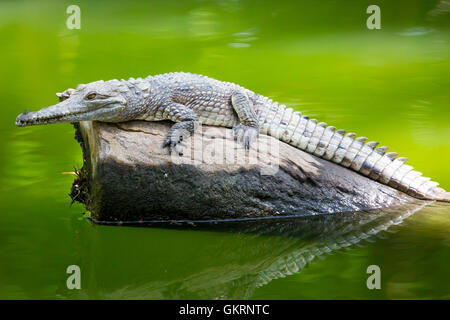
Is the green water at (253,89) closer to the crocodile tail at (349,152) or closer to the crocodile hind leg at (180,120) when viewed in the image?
the crocodile tail at (349,152)

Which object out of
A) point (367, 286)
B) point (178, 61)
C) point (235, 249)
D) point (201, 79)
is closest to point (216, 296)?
point (235, 249)

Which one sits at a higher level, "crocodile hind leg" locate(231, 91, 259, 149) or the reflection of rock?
"crocodile hind leg" locate(231, 91, 259, 149)

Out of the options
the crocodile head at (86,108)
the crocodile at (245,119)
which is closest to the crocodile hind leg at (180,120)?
the crocodile at (245,119)

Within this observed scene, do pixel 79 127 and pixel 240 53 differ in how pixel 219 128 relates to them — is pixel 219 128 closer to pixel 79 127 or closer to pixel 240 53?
pixel 79 127

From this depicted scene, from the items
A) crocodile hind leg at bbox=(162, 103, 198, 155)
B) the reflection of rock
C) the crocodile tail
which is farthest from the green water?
crocodile hind leg at bbox=(162, 103, 198, 155)

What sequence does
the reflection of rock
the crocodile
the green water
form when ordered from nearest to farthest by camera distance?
the reflection of rock → the green water → the crocodile

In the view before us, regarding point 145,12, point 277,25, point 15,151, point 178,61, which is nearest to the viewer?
point 15,151

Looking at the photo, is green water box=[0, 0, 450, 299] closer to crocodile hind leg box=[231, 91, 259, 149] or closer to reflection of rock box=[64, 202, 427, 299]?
reflection of rock box=[64, 202, 427, 299]
